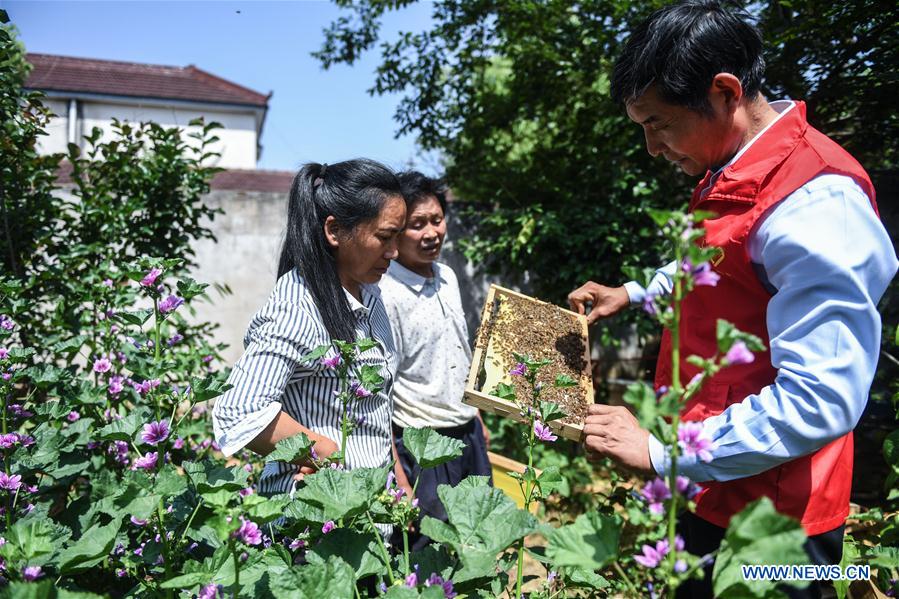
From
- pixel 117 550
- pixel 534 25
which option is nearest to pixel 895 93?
pixel 534 25

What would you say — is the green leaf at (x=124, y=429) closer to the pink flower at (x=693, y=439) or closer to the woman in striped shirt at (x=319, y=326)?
the woman in striped shirt at (x=319, y=326)

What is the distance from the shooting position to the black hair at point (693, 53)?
5.23 feet

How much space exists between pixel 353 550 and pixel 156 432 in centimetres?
63

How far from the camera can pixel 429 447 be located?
1.57 m

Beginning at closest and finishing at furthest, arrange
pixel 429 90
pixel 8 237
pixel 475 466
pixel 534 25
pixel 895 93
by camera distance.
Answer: pixel 8 237, pixel 475 466, pixel 895 93, pixel 534 25, pixel 429 90

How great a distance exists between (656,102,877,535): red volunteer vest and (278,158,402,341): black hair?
45.7 inches

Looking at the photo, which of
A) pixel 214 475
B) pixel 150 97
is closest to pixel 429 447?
pixel 214 475

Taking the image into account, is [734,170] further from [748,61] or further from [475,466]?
[475,466]

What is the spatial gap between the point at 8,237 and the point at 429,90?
13.3 ft

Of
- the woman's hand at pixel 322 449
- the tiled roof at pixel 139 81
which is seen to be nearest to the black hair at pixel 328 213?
the woman's hand at pixel 322 449

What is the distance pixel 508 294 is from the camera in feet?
9.31

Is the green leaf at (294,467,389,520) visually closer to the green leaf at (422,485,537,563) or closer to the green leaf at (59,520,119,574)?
the green leaf at (422,485,537,563)

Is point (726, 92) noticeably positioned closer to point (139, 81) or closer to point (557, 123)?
point (557, 123)

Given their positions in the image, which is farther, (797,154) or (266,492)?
(266,492)
